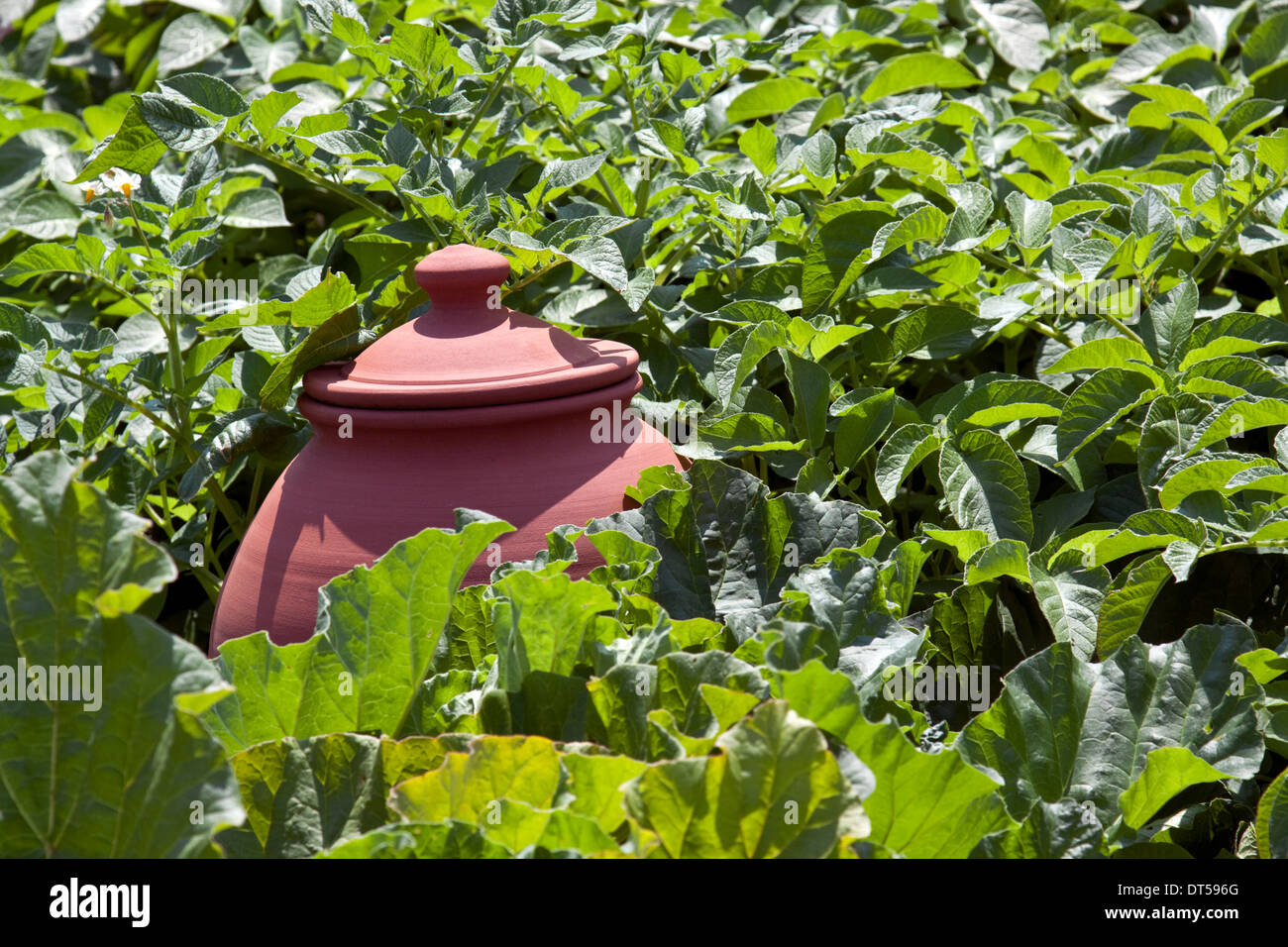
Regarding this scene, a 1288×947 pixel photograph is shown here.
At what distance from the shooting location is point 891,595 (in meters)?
1.39

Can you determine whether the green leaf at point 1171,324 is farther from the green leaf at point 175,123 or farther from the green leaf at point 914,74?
the green leaf at point 175,123

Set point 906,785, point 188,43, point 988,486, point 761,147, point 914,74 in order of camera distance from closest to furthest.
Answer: point 906,785 < point 988,486 < point 761,147 < point 914,74 < point 188,43

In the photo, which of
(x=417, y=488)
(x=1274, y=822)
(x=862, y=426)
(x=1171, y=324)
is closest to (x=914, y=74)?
(x=1171, y=324)

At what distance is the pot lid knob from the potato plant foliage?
0.40 feet

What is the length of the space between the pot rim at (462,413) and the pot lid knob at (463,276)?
17 cm

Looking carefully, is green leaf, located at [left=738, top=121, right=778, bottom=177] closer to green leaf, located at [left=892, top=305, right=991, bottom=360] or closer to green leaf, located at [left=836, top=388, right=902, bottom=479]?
green leaf, located at [left=892, top=305, right=991, bottom=360]

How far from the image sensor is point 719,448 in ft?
5.70

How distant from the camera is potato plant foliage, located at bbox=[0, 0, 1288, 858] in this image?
3.18 feet

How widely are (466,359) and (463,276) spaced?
0.37 feet

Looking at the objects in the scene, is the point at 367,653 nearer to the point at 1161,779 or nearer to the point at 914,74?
the point at 1161,779

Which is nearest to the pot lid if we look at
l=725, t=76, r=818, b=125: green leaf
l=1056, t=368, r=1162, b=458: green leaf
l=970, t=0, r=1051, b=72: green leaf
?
l=1056, t=368, r=1162, b=458: green leaf
